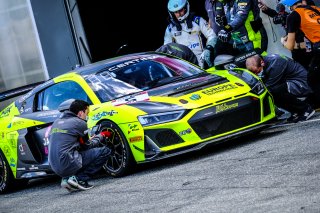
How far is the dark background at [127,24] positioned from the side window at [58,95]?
608cm

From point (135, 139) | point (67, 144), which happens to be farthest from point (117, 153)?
point (67, 144)

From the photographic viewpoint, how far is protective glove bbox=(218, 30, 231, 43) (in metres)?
13.1

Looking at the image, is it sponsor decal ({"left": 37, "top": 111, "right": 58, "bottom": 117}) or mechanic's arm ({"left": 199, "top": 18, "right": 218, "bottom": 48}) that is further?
mechanic's arm ({"left": 199, "top": 18, "right": 218, "bottom": 48})

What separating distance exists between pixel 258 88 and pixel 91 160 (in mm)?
2181

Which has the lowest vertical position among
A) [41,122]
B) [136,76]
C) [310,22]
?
[41,122]

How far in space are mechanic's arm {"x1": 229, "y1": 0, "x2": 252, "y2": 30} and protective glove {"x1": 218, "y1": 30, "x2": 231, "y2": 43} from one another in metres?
0.20

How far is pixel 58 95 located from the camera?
11.5 meters

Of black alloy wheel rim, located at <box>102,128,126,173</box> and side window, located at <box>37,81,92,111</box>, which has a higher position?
side window, located at <box>37,81,92,111</box>

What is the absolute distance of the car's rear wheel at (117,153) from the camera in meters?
10.1

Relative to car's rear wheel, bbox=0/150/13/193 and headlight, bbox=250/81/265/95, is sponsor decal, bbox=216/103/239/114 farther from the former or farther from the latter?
car's rear wheel, bbox=0/150/13/193

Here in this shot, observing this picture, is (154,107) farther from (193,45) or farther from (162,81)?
(193,45)

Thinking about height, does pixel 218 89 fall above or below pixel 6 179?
above

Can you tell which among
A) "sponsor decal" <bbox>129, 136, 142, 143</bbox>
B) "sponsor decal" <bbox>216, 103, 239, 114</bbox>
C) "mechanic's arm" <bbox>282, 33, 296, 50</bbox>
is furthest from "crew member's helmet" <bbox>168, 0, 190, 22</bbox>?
"sponsor decal" <bbox>129, 136, 142, 143</bbox>

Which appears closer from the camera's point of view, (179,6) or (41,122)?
(41,122)
